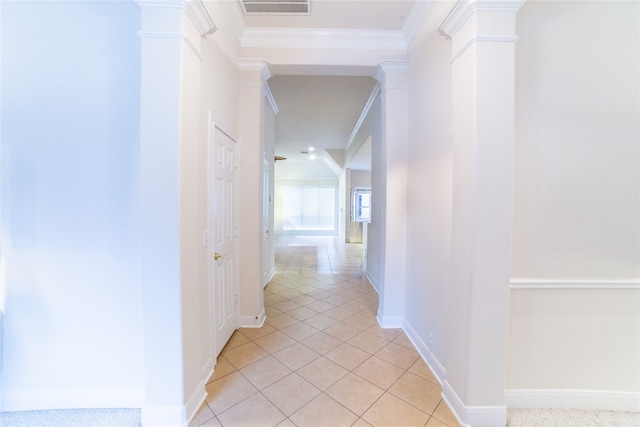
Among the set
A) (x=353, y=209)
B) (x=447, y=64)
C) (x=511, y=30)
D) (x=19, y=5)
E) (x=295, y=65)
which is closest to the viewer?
(x=511, y=30)

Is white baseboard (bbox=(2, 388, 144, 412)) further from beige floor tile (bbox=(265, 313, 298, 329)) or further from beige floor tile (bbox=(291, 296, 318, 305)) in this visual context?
beige floor tile (bbox=(291, 296, 318, 305))

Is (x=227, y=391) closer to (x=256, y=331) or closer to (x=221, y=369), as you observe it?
(x=221, y=369)

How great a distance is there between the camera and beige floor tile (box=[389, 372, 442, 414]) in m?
1.58

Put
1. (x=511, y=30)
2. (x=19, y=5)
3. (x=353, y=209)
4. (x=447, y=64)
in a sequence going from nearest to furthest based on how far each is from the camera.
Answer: (x=511, y=30), (x=19, y=5), (x=447, y=64), (x=353, y=209)

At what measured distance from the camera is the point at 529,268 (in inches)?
59.7

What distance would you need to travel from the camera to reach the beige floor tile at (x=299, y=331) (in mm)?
2400

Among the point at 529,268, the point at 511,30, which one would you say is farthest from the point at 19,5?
the point at 529,268

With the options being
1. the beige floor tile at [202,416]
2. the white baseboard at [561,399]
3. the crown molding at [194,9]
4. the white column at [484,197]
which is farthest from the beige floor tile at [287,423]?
the crown molding at [194,9]

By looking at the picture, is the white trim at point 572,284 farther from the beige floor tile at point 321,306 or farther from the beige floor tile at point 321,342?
the beige floor tile at point 321,306

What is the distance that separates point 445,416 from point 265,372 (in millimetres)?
1285

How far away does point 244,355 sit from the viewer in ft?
6.84

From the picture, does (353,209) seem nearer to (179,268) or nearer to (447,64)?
(447,64)

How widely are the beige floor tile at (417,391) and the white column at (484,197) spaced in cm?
17

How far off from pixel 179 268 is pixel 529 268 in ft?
7.12
